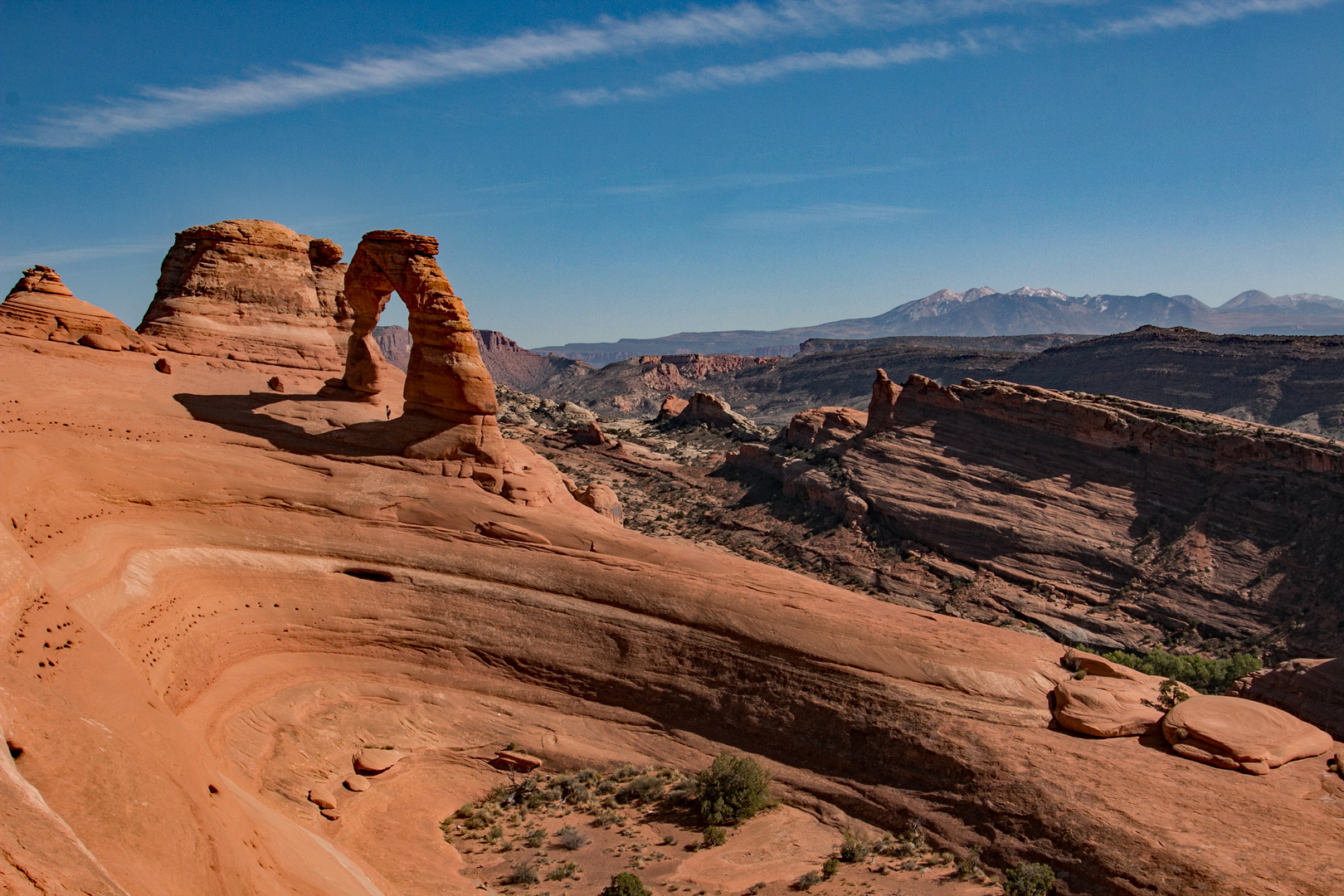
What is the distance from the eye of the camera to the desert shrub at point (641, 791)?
16.2m

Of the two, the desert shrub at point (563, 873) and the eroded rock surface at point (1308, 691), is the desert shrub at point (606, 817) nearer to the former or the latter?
the desert shrub at point (563, 873)

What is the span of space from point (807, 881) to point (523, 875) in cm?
459

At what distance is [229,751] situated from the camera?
14.5 m

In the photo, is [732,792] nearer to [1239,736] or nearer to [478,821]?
[478,821]

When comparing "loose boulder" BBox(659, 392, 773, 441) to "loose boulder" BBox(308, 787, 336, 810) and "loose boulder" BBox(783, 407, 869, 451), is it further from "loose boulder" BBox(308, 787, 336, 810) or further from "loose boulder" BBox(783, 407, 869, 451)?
"loose boulder" BBox(308, 787, 336, 810)

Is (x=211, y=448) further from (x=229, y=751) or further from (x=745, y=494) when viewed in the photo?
(x=745, y=494)

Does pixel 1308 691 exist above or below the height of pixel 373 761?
above

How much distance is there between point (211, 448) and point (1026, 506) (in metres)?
36.4

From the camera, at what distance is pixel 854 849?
1439cm

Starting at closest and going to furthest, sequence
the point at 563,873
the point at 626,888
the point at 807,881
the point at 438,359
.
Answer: the point at 626,888, the point at 807,881, the point at 563,873, the point at 438,359

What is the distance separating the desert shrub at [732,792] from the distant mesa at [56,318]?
62.2 feet

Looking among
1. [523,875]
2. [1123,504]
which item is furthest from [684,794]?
[1123,504]

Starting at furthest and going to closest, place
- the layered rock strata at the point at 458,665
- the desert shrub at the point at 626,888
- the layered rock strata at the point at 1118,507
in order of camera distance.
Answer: the layered rock strata at the point at 1118,507 < the desert shrub at the point at 626,888 < the layered rock strata at the point at 458,665

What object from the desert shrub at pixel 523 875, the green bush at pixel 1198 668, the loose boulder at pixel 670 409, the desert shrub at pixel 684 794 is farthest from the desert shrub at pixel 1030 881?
the loose boulder at pixel 670 409
